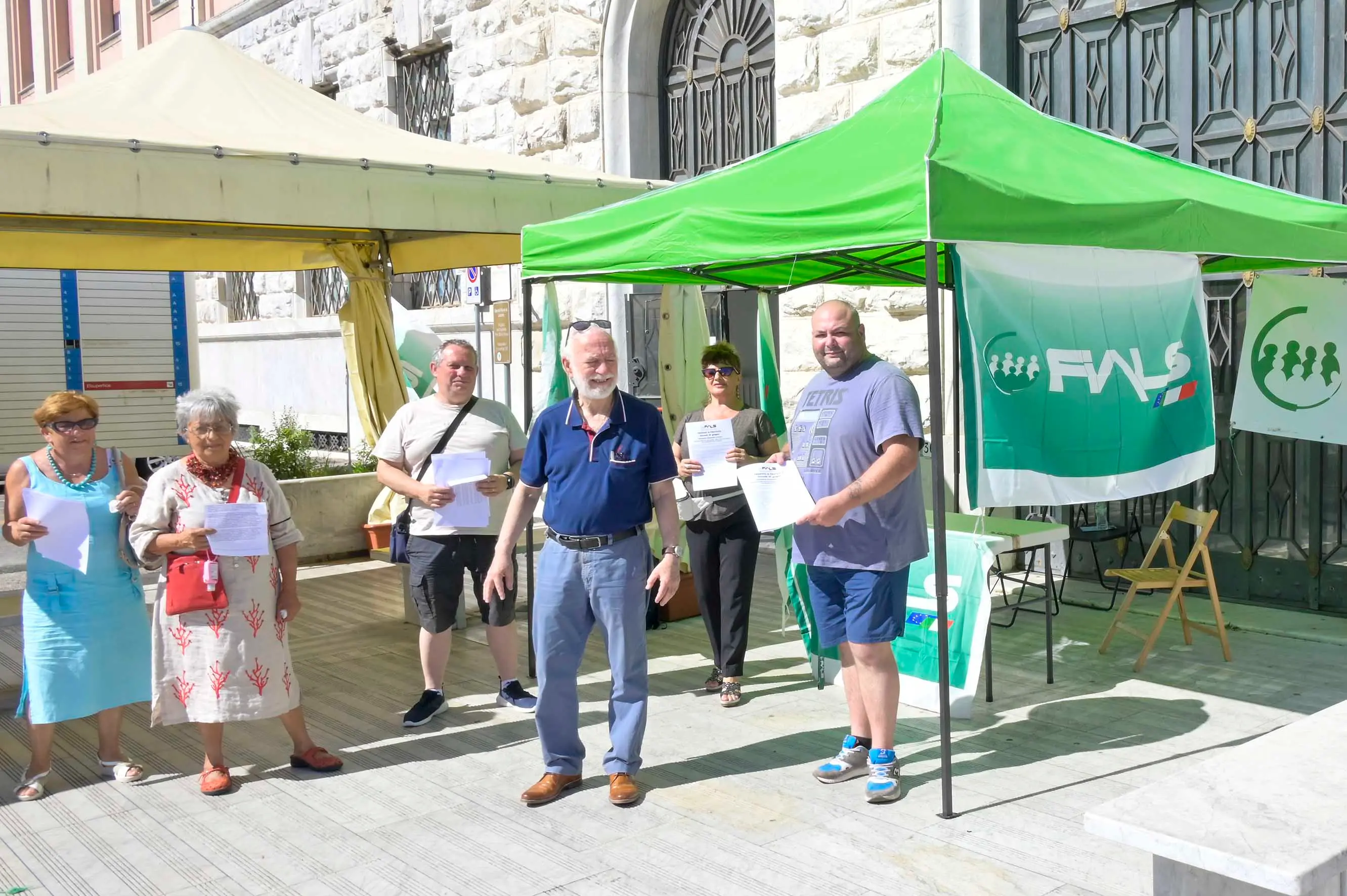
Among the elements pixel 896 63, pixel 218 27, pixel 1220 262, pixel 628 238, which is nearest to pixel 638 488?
pixel 628 238

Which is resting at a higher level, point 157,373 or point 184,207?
point 184,207

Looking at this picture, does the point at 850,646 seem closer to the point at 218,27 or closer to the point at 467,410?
the point at 467,410

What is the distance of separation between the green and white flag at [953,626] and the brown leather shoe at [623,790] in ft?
4.54

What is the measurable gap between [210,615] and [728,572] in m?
2.46

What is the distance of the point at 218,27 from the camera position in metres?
19.0

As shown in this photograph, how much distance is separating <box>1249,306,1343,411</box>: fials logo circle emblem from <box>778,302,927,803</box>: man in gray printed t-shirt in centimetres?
298

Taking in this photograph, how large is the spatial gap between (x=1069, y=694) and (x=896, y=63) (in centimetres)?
511

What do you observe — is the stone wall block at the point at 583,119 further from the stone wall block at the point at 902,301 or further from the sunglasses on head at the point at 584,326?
the sunglasses on head at the point at 584,326

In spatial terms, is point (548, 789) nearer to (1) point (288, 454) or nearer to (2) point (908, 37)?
(2) point (908, 37)

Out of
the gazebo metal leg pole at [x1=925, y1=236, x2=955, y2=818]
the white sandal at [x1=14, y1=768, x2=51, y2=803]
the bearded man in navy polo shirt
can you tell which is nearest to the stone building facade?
the gazebo metal leg pole at [x1=925, y1=236, x2=955, y2=818]

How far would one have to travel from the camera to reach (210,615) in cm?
488

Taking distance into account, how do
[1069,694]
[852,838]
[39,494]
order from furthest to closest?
[1069,694] → [39,494] → [852,838]

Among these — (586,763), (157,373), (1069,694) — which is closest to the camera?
(586,763)

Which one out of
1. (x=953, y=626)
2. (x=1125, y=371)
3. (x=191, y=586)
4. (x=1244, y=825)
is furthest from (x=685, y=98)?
(x=1244, y=825)
